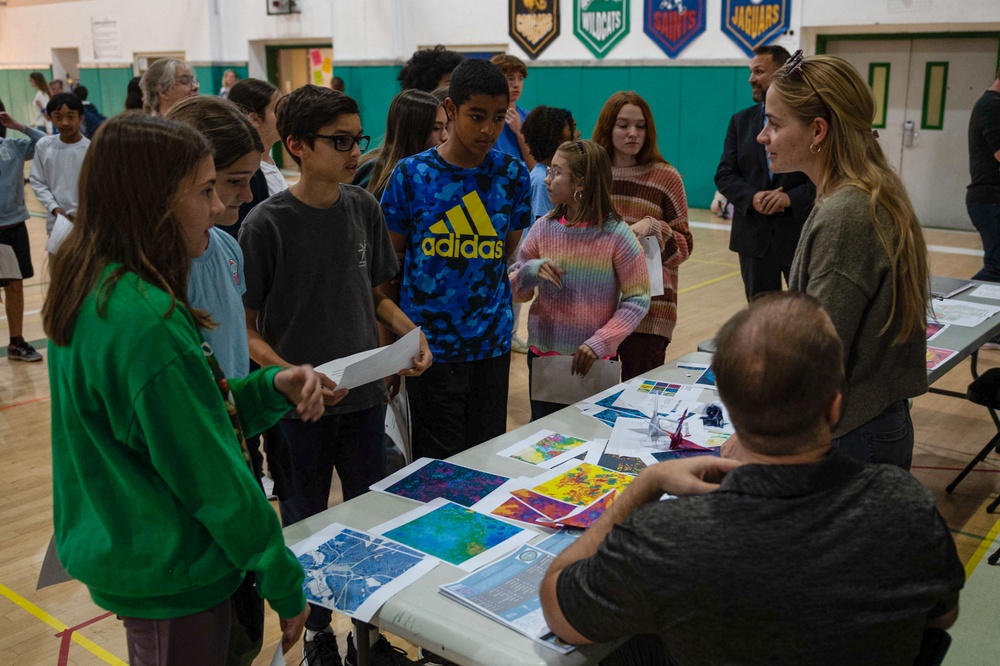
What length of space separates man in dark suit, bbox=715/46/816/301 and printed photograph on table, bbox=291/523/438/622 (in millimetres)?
3120

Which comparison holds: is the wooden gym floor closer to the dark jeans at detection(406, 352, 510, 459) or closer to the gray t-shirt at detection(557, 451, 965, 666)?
the dark jeans at detection(406, 352, 510, 459)

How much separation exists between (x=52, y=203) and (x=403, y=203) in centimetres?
388

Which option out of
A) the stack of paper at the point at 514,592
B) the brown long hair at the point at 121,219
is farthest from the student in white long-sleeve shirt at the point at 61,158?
the stack of paper at the point at 514,592

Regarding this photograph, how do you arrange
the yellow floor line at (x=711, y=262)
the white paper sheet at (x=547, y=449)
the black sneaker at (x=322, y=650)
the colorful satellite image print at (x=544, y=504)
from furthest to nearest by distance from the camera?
the yellow floor line at (x=711, y=262) < the black sneaker at (x=322, y=650) < the white paper sheet at (x=547, y=449) < the colorful satellite image print at (x=544, y=504)

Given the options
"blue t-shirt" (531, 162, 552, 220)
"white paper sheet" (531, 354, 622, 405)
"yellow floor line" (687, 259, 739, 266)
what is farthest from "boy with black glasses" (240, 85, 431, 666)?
"yellow floor line" (687, 259, 739, 266)

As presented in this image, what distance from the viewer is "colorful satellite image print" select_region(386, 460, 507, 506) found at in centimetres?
212

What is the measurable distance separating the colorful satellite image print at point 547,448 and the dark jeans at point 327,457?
50 centimetres

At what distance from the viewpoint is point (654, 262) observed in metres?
3.46

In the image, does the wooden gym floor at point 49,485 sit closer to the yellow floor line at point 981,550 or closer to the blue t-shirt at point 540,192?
the yellow floor line at point 981,550

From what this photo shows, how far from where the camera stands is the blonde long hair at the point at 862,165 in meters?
1.94

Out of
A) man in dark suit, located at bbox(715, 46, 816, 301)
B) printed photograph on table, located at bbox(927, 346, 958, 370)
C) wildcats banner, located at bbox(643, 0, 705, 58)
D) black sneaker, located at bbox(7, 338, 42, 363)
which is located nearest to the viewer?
printed photograph on table, located at bbox(927, 346, 958, 370)

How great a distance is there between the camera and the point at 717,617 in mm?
1251

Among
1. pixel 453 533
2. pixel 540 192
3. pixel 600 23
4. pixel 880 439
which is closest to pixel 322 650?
pixel 453 533

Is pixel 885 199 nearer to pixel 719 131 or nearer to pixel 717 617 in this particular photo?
pixel 717 617
